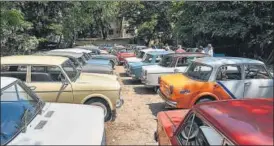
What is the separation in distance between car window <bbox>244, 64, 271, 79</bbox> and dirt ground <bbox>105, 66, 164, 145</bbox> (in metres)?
2.60

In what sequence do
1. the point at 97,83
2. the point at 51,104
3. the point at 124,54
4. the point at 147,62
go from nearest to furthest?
the point at 51,104
the point at 97,83
the point at 147,62
the point at 124,54

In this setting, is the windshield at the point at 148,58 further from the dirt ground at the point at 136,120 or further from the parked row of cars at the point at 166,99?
the parked row of cars at the point at 166,99

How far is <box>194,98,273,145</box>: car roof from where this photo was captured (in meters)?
2.69

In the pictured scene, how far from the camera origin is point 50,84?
8.47m

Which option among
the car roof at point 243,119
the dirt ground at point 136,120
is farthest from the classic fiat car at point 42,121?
the dirt ground at point 136,120

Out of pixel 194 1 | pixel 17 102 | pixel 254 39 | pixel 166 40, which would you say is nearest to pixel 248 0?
pixel 254 39

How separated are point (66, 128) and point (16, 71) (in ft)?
15.4

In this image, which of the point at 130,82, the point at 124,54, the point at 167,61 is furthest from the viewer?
the point at 124,54

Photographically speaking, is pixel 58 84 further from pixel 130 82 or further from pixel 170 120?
pixel 130 82

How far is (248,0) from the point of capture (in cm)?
2214

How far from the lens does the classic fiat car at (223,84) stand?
353 inches

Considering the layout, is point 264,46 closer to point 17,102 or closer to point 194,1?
point 194,1

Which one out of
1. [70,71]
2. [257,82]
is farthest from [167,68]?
[70,71]

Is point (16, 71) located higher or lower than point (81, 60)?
higher
